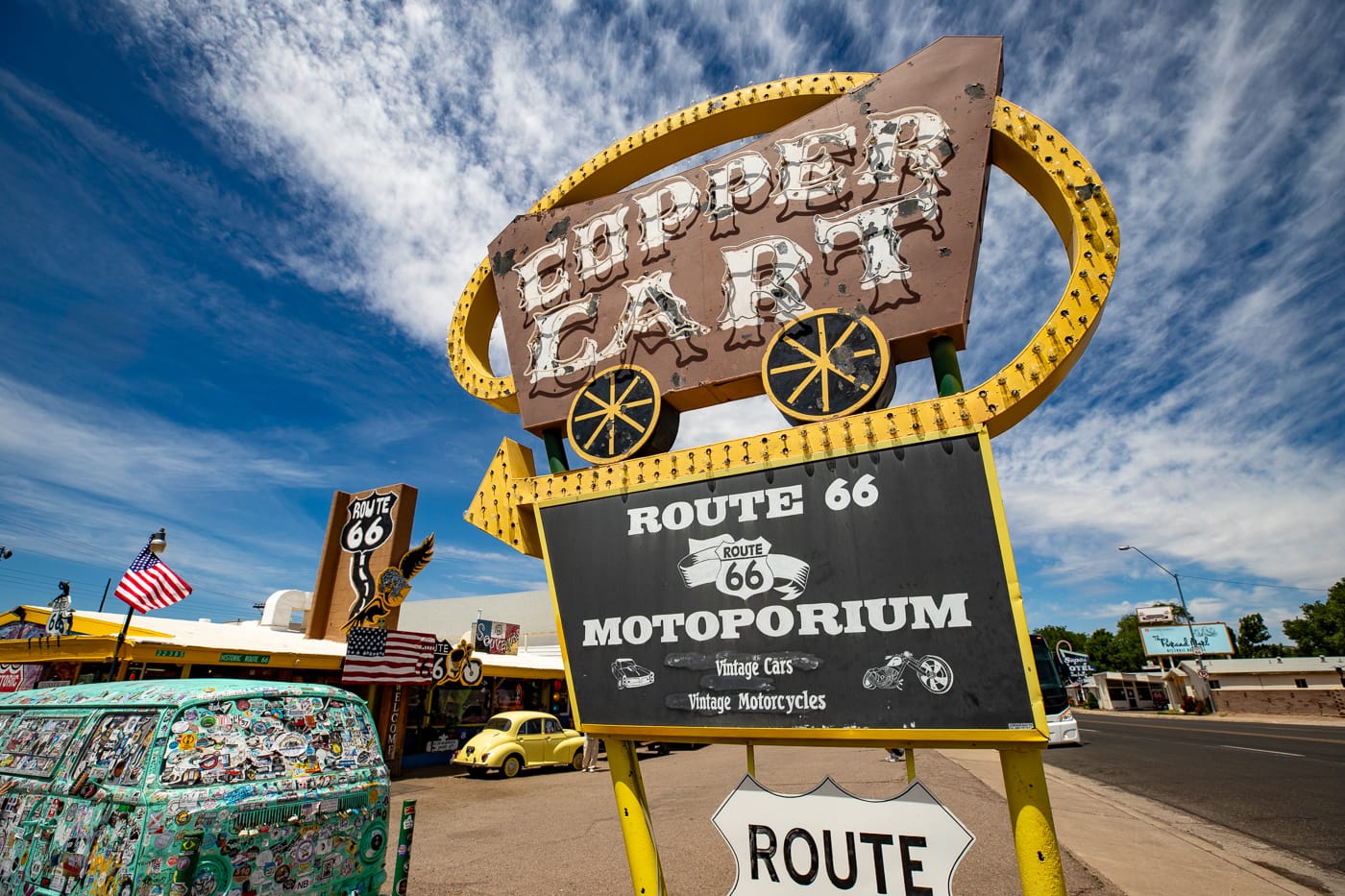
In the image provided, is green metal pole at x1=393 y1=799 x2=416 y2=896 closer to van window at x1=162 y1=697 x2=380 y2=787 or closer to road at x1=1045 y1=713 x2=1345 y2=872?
van window at x1=162 y1=697 x2=380 y2=787

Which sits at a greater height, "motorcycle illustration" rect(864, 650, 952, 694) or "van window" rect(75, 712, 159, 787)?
"motorcycle illustration" rect(864, 650, 952, 694)

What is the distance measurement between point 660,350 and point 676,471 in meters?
1.24

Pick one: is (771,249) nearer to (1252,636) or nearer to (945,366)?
(945,366)

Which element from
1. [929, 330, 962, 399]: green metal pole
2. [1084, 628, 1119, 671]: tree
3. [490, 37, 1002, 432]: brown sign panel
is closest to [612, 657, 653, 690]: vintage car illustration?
[490, 37, 1002, 432]: brown sign panel

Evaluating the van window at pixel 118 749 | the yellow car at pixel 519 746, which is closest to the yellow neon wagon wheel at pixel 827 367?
the van window at pixel 118 749

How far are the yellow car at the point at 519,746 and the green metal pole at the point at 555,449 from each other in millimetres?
13699

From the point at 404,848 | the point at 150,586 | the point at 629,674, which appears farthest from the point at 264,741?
the point at 150,586

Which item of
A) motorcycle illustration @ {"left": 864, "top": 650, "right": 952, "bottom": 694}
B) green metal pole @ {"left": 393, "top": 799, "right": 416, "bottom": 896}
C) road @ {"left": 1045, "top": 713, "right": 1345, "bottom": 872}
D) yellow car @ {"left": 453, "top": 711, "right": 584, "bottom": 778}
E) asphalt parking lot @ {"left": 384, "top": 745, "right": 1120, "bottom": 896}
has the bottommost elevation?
road @ {"left": 1045, "top": 713, "right": 1345, "bottom": 872}

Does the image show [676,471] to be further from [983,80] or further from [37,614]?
[37,614]

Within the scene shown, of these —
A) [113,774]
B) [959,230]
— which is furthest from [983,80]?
[113,774]

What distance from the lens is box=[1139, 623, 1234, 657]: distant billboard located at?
187 ft

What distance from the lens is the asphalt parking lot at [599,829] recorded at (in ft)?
23.5

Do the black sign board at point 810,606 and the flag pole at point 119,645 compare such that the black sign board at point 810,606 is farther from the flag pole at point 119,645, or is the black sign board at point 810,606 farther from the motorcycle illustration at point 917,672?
the flag pole at point 119,645

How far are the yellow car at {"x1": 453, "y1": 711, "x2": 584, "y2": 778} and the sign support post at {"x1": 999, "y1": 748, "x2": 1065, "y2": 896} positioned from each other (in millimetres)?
15765
